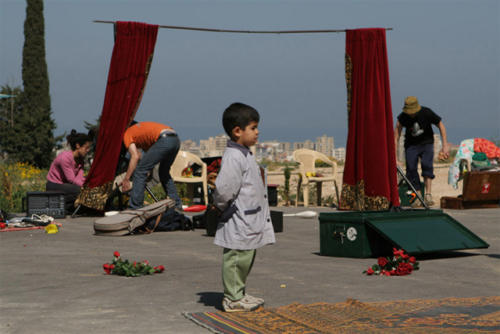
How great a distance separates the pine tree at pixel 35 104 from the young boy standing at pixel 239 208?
23348 millimetres

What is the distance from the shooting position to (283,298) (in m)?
5.27

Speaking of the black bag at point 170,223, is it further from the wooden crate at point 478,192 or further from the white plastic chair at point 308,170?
the wooden crate at point 478,192

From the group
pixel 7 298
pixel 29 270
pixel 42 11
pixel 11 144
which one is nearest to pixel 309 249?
pixel 29 270

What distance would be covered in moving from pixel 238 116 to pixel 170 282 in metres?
1.79

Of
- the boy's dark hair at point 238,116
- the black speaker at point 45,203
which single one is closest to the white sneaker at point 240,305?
the boy's dark hair at point 238,116

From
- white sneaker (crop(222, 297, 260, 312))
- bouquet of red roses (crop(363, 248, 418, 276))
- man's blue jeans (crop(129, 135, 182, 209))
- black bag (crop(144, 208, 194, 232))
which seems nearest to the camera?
white sneaker (crop(222, 297, 260, 312))

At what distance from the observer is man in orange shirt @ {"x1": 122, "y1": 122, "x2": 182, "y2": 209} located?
10320mm

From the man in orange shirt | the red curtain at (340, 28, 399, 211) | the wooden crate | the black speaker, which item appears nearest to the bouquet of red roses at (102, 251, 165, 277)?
the man in orange shirt

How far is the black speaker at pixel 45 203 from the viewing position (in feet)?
38.2

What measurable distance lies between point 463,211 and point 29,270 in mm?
8232

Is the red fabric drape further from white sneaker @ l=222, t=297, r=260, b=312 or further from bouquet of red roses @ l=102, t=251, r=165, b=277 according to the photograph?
white sneaker @ l=222, t=297, r=260, b=312

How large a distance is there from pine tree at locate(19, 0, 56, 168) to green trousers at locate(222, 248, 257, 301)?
23.4m

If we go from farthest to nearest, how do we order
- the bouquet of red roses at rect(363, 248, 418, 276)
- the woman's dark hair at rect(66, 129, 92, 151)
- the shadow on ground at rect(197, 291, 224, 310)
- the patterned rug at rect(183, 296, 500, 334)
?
the woman's dark hair at rect(66, 129, 92, 151) → the bouquet of red roses at rect(363, 248, 418, 276) → the shadow on ground at rect(197, 291, 224, 310) → the patterned rug at rect(183, 296, 500, 334)

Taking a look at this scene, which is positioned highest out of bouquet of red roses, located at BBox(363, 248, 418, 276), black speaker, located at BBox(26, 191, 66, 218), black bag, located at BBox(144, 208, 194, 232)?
black speaker, located at BBox(26, 191, 66, 218)
